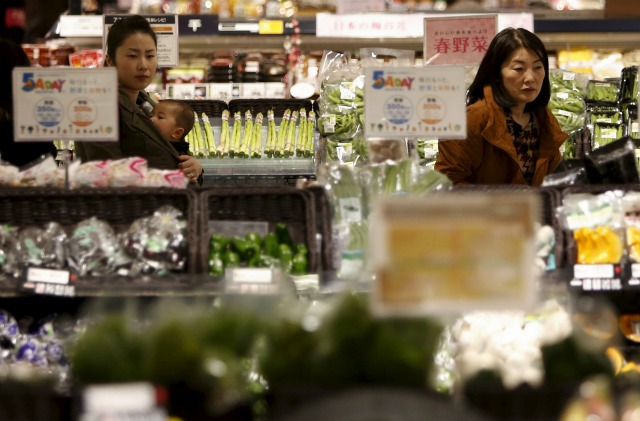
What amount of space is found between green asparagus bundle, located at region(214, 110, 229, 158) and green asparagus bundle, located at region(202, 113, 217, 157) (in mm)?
25

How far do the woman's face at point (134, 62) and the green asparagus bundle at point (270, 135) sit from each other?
1.17 meters

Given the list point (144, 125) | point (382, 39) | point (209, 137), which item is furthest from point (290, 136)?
point (382, 39)

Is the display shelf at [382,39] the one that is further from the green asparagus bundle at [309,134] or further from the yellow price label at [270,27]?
the green asparagus bundle at [309,134]

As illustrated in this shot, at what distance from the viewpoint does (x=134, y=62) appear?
404 cm

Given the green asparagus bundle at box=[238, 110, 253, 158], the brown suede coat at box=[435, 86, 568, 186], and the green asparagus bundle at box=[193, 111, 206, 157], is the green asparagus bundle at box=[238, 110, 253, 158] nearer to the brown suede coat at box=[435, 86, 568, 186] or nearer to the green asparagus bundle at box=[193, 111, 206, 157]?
the green asparagus bundle at box=[193, 111, 206, 157]

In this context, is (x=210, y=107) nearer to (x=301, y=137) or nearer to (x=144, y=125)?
(x=301, y=137)

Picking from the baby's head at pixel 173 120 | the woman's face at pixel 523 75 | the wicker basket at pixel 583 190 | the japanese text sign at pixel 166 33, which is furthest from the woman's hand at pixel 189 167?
the wicker basket at pixel 583 190

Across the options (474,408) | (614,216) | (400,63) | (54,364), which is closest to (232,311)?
(474,408)

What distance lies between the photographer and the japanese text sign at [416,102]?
310 centimetres

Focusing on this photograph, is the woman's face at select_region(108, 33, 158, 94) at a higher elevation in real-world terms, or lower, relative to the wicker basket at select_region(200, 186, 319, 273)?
higher

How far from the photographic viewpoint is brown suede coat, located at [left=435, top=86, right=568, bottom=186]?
13.0ft

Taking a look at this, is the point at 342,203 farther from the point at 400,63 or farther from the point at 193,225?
the point at 400,63

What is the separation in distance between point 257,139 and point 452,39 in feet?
3.47

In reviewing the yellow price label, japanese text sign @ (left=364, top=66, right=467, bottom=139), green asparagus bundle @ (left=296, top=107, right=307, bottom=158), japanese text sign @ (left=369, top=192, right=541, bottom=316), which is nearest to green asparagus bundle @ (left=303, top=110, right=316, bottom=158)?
green asparagus bundle @ (left=296, top=107, right=307, bottom=158)
